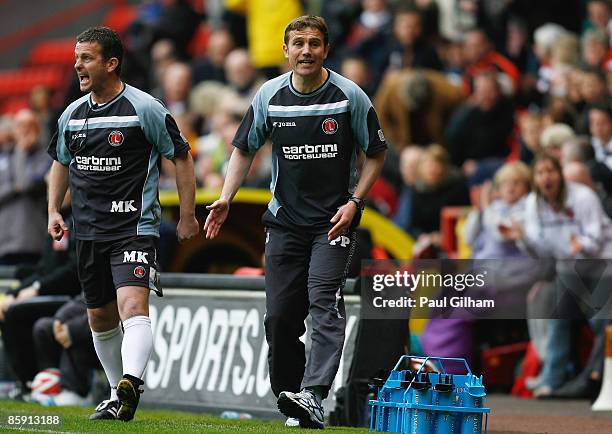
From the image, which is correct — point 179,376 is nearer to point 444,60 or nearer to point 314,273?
point 314,273

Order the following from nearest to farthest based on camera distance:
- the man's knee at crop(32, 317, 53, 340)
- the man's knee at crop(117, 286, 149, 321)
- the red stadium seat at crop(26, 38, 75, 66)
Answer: the man's knee at crop(117, 286, 149, 321), the man's knee at crop(32, 317, 53, 340), the red stadium seat at crop(26, 38, 75, 66)

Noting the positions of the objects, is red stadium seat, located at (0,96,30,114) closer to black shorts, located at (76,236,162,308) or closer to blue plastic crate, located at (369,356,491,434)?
black shorts, located at (76,236,162,308)

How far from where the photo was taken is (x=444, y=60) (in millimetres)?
17734

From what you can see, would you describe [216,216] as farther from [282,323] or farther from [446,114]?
[446,114]

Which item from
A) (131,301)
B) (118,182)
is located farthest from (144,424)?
(118,182)

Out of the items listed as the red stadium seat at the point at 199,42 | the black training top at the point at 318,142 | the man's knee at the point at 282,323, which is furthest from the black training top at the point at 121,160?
the red stadium seat at the point at 199,42

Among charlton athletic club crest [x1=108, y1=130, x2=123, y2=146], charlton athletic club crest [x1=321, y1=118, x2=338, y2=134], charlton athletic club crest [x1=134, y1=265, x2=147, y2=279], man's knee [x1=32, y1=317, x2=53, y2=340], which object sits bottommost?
man's knee [x1=32, y1=317, x2=53, y2=340]

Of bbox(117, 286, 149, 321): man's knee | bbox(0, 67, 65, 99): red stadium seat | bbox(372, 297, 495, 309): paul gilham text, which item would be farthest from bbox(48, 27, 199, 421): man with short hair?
bbox(0, 67, 65, 99): red stadium seat

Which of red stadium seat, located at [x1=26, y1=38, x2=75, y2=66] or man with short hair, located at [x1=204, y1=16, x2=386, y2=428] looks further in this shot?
red stadium seat, located at [x1=26, y1=38, x2=75, y2=66]

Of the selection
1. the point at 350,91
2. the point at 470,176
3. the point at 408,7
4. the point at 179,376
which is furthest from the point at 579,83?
the point at 350,91

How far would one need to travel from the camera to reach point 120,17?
26438 millimetres

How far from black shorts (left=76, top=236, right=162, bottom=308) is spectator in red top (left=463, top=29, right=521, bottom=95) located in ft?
26.9

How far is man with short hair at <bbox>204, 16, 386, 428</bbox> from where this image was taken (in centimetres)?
859

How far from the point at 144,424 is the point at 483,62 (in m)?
9.00
